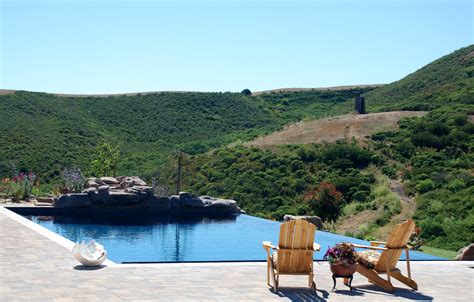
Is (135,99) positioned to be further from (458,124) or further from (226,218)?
(226,218)

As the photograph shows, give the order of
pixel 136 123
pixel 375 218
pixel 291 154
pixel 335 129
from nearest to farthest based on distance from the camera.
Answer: pixel 375 218, pixel 291 154, pixel 335 129, pixel 136 123

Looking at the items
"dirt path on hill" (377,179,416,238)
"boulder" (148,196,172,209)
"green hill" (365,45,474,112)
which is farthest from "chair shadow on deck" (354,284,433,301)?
"green hill" (365,45,474,112)

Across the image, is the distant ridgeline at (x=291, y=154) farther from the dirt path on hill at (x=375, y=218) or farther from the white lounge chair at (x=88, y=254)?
the white lounge chair at (x=88, y=254)

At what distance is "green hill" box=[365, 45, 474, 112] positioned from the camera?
42.3m

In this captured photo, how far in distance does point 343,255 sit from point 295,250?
2.01 ft

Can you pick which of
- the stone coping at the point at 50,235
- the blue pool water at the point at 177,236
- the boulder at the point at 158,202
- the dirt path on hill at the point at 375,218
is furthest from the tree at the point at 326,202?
the stone coping at the point at 50,235

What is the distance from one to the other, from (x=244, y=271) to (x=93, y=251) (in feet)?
7.00

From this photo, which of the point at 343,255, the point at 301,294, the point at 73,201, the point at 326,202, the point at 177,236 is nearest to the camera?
the point at 301,294

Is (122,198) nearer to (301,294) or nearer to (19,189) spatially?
(19,189)

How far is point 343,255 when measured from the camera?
26.3 ft

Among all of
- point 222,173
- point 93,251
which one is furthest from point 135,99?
point 93,251

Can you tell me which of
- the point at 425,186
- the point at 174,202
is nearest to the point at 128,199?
the point at 174,202

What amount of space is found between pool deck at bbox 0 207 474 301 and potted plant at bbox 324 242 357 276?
25 cm

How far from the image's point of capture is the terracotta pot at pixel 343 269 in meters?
7.97
